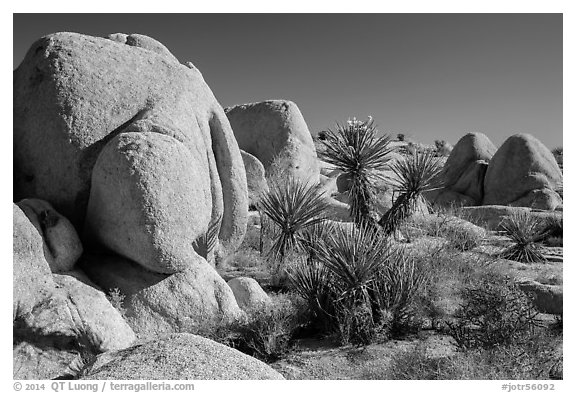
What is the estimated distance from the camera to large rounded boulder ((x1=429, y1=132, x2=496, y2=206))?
73.5 feet

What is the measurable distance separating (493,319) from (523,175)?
15387 mm

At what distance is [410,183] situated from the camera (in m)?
9.79

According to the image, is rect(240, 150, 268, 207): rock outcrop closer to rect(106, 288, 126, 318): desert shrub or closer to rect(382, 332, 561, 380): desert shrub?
rect(106, 288, 126, 318): desert shrub

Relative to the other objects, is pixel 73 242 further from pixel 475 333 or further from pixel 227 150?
pixel 475 333

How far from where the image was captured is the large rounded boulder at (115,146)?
6.85 m

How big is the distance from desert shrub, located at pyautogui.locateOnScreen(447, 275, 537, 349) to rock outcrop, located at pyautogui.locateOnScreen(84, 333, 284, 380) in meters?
2.87

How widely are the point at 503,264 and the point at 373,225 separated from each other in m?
3.63

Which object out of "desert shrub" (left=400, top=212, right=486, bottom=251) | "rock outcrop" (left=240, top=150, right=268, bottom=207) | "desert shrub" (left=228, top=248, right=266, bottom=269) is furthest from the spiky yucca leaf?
"rock outcrop" (left=240, top=150, right=268, bottom=207)

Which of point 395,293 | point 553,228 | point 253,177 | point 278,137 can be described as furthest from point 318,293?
point 553,228

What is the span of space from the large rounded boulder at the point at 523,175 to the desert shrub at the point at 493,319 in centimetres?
1405

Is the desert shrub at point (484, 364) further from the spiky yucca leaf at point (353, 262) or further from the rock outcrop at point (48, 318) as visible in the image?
the rock outcrop at point (48, 318)

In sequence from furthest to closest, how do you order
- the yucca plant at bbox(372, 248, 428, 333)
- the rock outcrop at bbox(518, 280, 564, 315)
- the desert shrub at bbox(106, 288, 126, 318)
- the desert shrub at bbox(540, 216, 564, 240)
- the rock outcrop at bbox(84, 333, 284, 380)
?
the desert shrub at bbox(540, 216, 564, 240)
the rock outcrop at bbox(518, 280, 564, 315)
the yucca plant at bbox(372, 248, 428, 333)
the desert shrub at bbox(106, 288, 126, 318)
the rock outcrop at bbox(84, 333, 284, 380)

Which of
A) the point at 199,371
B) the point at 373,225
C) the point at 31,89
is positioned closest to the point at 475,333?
the point at 373,225

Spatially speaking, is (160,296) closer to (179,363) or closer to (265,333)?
(265,333)
